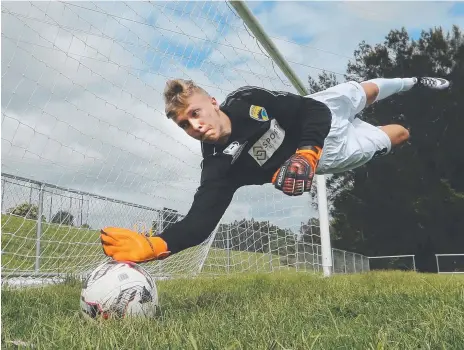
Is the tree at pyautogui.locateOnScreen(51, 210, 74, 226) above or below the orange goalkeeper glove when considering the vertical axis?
above

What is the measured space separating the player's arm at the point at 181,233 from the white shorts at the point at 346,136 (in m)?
0.90

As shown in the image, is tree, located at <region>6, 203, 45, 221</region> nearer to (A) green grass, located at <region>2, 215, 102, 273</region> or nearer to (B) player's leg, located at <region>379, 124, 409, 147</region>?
(A) green grass, located at <region>2, 215, 102, 273</region>

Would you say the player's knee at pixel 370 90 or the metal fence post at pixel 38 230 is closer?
the player's knee at pixel 370 90

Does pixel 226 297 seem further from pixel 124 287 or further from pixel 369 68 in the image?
pixel 369 68

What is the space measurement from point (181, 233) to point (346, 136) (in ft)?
5.46

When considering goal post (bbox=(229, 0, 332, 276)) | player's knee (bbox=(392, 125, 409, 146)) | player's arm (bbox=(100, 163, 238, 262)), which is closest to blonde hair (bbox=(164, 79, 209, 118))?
player's arm (bbox=(100, 163, 238, 262))

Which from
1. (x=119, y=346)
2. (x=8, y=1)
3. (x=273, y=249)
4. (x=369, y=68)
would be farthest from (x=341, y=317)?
(x=369, y=68)

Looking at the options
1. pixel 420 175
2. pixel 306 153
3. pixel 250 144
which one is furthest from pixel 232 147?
pixel 420 175

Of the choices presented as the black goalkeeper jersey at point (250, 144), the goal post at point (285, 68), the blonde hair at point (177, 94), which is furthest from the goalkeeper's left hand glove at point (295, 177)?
the goal post at point (285, 68)

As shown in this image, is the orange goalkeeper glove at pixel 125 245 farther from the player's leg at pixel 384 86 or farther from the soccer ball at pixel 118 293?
the player's leg at pixel 384 86

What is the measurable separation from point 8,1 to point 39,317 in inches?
125

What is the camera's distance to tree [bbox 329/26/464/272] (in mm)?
23422

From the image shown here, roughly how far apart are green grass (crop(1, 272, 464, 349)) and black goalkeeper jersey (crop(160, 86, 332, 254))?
0.60 meters

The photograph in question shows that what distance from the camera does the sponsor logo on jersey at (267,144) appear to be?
3564mm
